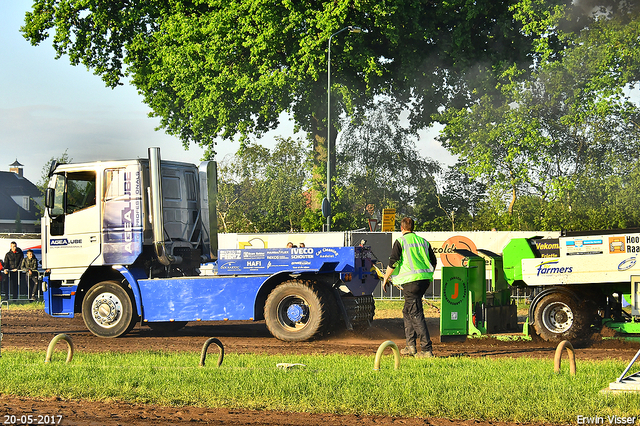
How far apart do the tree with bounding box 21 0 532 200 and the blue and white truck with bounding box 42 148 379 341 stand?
51.0 feet

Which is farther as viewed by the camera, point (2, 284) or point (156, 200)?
point (2, 284)

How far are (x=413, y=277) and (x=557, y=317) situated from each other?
335cm

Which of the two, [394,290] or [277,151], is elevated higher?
[277,151]

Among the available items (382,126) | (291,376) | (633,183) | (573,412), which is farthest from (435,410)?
(382,126)

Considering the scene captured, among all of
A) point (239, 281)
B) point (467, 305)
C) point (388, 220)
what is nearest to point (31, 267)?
point (388, 220)

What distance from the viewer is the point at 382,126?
43750mm

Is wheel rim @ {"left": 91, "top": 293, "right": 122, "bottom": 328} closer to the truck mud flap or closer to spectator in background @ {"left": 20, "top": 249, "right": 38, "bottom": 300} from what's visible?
the truck mud flap

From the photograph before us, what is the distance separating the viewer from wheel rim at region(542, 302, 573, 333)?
11797 mm

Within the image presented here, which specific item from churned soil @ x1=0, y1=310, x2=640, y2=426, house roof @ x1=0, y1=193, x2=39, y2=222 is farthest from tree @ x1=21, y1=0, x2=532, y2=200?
house roof @ x1=0, y1=193, x2=39, y2=222

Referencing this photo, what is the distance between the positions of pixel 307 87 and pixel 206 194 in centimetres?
1660

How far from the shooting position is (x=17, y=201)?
83.4 m

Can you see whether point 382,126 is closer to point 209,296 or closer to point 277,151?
point 277,151

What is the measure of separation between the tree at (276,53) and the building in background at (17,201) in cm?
4618

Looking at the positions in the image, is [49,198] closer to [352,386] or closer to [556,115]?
[352,386]
